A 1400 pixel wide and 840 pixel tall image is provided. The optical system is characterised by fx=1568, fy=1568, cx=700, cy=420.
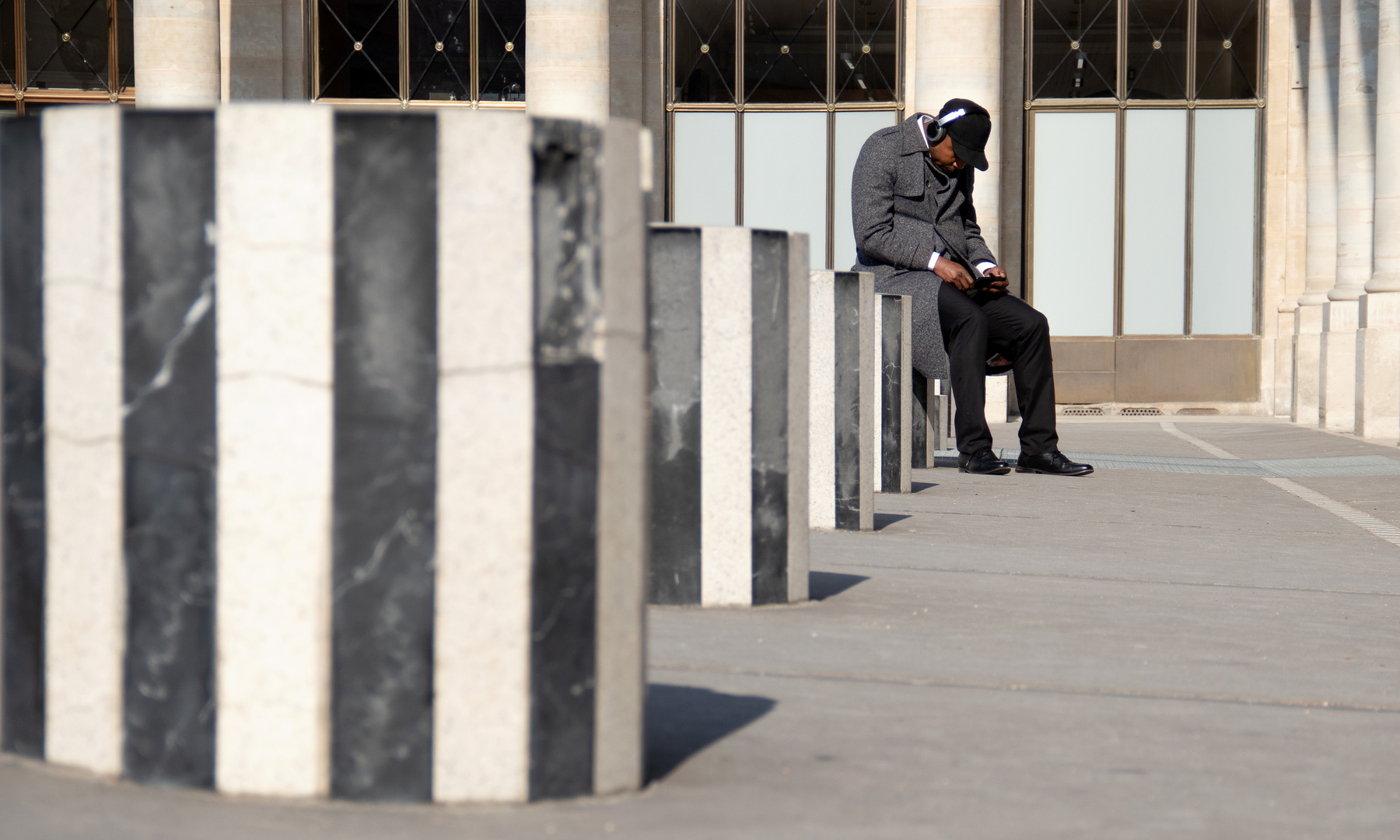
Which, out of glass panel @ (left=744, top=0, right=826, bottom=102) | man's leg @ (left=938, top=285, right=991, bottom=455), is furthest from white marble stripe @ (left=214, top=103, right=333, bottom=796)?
glass panel @ (left=744, top=0, right=826, bottom=102)

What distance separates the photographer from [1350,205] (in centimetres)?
1560

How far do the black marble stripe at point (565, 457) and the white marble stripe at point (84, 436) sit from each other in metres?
0.55

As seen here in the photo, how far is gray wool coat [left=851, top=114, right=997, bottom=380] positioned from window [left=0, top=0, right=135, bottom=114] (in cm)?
1333

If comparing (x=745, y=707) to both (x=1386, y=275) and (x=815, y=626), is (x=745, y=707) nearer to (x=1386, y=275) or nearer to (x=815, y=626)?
(x=815, y=626)

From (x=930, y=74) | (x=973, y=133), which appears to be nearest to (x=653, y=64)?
(x=930, y=74)

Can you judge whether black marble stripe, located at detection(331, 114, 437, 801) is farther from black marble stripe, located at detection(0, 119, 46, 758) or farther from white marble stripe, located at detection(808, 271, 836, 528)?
white marble stripe, located at detection(808, 271, 836, 528)

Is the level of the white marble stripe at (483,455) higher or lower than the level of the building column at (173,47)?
lower

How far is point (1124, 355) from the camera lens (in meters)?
18.0

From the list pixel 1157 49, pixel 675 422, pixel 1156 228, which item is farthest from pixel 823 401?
pixel 1157 49

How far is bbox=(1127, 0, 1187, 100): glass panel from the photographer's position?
58.0 ft

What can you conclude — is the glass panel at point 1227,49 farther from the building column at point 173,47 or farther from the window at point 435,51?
the building column at point 173,47

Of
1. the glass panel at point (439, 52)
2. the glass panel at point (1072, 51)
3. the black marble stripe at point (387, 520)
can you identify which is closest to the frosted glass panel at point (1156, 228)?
the glass panel at point (1072, 51)

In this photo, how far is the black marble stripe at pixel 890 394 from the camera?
23.5 ft

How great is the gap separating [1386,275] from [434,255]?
13080 millimetres
